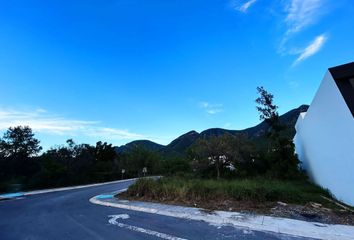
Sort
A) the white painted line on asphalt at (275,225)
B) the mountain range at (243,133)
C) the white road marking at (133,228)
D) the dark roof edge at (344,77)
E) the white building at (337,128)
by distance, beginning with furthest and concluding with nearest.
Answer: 1. the mountain range at (243,133)
2. the dark roof edge at (344,77)
3. the white building at (337,128)
4. the white road marking at (133,228)
5. the white painted line on asphalt at (275,225)

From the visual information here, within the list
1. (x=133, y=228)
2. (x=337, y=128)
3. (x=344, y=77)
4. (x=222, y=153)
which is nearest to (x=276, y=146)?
(x=222, y=153)

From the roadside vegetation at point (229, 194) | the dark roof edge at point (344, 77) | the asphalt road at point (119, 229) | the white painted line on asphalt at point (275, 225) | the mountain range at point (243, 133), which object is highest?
the mountain range at point (243, 133)

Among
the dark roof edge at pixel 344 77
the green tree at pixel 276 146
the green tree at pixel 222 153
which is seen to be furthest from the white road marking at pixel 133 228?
the green tree at pixel 276 146

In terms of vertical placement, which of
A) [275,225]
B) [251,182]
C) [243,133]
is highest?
[243,133]

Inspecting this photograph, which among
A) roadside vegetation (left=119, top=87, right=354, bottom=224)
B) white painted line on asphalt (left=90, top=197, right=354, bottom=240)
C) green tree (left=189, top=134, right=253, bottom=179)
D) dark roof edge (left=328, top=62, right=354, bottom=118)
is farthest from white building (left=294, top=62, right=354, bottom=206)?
→ green tree (left=189, top=134, right=253, bottom=179)

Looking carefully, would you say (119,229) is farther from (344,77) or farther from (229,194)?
(344,77)

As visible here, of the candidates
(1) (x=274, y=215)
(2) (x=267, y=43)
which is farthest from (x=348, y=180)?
(2) (x=267, y=43)

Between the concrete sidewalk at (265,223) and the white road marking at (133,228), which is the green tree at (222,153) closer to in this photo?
the concrete sidewalk at (265,223)

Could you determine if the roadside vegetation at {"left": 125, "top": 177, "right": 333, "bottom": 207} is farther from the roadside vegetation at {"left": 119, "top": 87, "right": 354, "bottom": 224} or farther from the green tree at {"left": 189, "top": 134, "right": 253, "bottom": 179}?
the green tree at {"left": 189, "top": 134, "right": 253, "bottom": 179}

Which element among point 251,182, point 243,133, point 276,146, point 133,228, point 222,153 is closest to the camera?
point 133,228

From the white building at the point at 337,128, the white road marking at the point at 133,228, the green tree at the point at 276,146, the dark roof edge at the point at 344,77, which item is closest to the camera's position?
the white road marking at the point at 133,228

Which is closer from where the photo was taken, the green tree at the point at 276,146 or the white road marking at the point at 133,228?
the white road marking at the point at 133,228

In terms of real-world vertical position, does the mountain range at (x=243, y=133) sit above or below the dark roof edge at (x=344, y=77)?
above

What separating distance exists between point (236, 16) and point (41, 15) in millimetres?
11597
